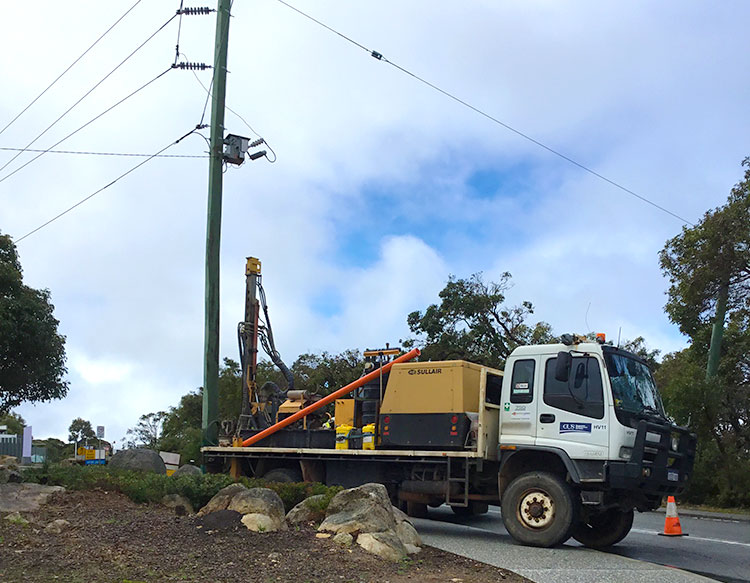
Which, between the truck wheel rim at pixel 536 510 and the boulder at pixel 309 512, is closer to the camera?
the boulder at pixel 309 512

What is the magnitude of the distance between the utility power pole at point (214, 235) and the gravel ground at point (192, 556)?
223 inches

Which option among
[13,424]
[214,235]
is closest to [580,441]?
[214,235]

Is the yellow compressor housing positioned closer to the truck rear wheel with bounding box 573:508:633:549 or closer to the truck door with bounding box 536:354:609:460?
the truck door with bounding box 536:354:609:460

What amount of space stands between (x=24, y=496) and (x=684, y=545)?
386 inches

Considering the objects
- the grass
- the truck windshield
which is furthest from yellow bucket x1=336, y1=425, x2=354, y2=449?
the truck windshield

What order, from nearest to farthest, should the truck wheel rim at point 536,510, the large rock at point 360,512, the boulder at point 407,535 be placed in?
the large rock at point 360,512 → the boulder at point 407,535 → the truck wheel rim at point 536,510

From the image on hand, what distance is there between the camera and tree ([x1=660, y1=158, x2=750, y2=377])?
22609 millimetres

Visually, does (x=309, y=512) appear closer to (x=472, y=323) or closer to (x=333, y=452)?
(x=333, y=452)

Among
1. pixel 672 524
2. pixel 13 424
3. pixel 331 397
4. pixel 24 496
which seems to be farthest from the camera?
pixel 13 424

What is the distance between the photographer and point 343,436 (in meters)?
14.0

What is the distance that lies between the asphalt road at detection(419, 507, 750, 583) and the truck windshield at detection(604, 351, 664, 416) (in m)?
2.00

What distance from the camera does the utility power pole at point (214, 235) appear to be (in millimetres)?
16328

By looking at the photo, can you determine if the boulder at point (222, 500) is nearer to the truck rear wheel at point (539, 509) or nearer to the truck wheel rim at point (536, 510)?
the truck rear wheel at point (539, 509)

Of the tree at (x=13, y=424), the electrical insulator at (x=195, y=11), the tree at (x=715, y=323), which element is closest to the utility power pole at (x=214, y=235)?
the electrical insulator at (x=195, y=11)
